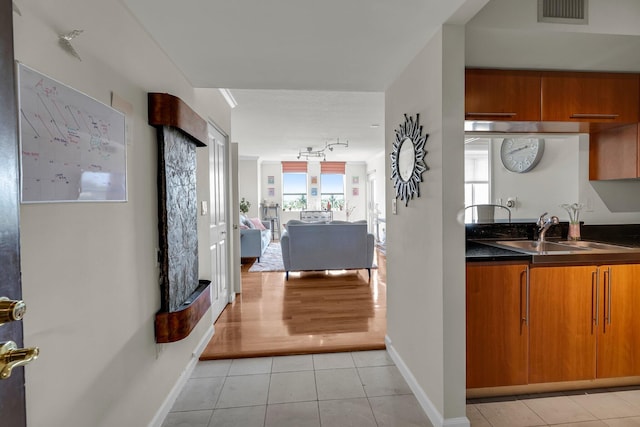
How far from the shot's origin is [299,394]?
201 cm

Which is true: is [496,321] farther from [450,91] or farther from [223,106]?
[223,106]

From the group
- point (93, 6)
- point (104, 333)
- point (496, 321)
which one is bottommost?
point (496, 321)

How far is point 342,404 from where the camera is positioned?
1.91 meters

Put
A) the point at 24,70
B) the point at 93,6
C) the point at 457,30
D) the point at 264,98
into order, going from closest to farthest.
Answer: the point at 24,70, the point at 93,6, the point at 457,30, the point at 264,98

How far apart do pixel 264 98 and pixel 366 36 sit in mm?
2343

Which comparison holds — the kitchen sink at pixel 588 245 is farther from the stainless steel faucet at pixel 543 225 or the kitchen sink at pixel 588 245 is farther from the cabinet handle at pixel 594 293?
the cabinet handle at pixel 594 293

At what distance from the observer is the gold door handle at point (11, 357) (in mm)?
590

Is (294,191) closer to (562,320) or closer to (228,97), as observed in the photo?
(228,97)

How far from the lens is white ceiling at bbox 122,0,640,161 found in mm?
1455

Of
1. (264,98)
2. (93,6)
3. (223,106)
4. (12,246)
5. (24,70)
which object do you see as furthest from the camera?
(264,98)

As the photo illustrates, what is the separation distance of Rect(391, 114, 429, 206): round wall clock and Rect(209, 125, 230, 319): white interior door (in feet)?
5.72

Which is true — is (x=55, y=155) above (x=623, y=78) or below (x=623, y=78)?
below

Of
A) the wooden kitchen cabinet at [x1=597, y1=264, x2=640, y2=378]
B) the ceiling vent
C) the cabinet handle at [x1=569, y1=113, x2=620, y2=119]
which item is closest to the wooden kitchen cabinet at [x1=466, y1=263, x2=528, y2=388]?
the wooden kitchen cabinet at [x1=597, y1=264, x2=640, y2=378]

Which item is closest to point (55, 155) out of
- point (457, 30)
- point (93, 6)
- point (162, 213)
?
point (93, 6)
